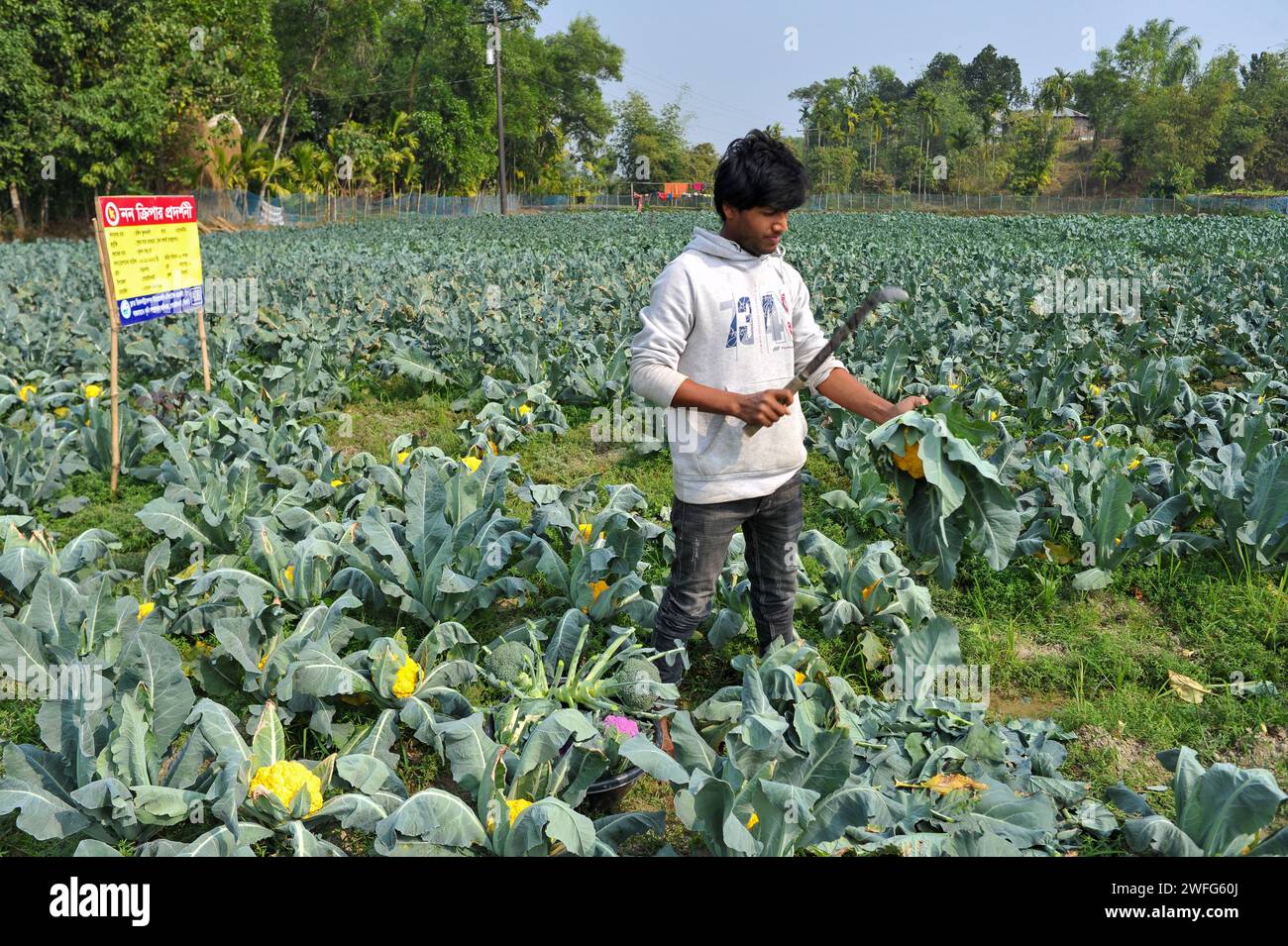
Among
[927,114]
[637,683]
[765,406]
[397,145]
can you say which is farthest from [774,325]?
[927,114]

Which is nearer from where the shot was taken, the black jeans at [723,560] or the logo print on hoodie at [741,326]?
the logo print on hoodie at [741,326]

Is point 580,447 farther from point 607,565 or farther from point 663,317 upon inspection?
point 663,317

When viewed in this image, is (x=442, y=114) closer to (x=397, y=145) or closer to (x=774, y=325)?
(x=397, y=145)

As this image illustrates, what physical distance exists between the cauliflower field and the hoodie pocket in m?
0.31

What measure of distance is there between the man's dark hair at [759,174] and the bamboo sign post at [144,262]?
4684mm

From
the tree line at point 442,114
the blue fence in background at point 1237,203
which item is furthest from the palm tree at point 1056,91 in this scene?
the blue fence in background at point 1237,203

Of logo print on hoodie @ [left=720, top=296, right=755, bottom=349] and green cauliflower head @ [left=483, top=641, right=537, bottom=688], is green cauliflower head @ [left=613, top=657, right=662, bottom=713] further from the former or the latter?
logo print on hoodie @ [left=720, top=296, right=755, bottom=349]

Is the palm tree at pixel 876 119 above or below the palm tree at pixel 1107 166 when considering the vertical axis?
above

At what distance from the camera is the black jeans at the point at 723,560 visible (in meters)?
3.01

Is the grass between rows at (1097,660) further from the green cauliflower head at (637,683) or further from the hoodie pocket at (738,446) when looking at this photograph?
the hoodie pocket at (738,446)
